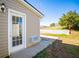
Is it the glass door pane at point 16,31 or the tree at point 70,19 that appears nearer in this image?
the glass door pane at point 16,31

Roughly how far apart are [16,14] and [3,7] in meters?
1.63

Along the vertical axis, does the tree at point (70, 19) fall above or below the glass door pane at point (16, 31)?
above

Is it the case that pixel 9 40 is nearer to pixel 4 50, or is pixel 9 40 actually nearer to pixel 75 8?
pixel 4 50

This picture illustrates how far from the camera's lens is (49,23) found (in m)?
48.9

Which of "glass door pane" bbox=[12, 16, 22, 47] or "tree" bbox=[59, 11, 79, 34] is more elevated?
"tree" bbox=[59, 11, 79, 34]

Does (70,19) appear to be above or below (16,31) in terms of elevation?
above

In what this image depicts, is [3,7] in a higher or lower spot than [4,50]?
higher

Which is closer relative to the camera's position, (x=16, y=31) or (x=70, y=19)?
(x=16, y=31)

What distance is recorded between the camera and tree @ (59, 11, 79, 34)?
28188mm

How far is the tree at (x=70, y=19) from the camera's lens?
2819cm

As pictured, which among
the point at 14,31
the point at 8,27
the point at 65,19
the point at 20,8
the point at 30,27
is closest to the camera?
the point at 8,27

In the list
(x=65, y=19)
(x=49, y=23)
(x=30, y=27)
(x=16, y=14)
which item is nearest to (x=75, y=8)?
(x=65, y=19)

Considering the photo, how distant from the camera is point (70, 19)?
92.9 ft

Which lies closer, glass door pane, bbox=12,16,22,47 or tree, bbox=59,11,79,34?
glass door pane, bbox=12,16,22,47
